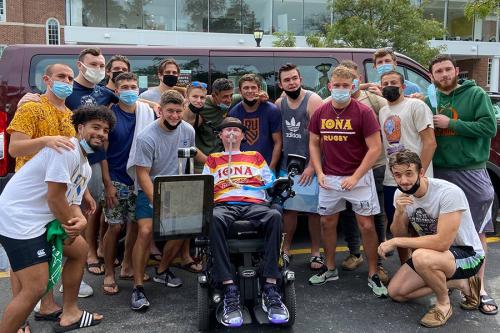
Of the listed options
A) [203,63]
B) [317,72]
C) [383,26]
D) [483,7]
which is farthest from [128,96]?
[383,26]

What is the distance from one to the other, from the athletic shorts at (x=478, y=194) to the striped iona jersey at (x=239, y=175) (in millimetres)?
1658

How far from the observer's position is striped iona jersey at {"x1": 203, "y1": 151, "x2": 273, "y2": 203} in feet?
12.1

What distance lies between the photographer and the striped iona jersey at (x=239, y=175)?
3693mm

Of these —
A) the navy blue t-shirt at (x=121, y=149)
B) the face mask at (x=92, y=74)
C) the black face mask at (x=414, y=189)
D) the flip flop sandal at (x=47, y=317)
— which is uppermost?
the face mask at (x=92, y=74)

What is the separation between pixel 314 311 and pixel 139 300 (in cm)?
141

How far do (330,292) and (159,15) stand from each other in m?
19.6

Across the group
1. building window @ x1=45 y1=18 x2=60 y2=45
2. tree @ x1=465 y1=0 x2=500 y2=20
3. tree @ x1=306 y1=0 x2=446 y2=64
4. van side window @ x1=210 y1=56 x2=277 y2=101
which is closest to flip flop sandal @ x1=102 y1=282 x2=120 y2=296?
van side window @ x1=210 y1=56 x2=277 y2=101

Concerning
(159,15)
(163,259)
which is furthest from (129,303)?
(159,15)

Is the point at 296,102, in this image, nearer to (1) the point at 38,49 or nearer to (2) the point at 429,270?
(2) the point at 429,270

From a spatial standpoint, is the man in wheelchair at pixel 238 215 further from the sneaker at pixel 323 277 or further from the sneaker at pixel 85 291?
the sneaker at pixel 85 291

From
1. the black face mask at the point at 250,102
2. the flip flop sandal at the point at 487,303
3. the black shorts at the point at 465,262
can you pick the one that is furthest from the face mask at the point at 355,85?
the flip flop sandal at the point at 487,303

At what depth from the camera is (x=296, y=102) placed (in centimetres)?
446

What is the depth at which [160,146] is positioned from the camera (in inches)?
152

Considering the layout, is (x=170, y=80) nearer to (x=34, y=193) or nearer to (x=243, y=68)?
(x=243, y=68)
